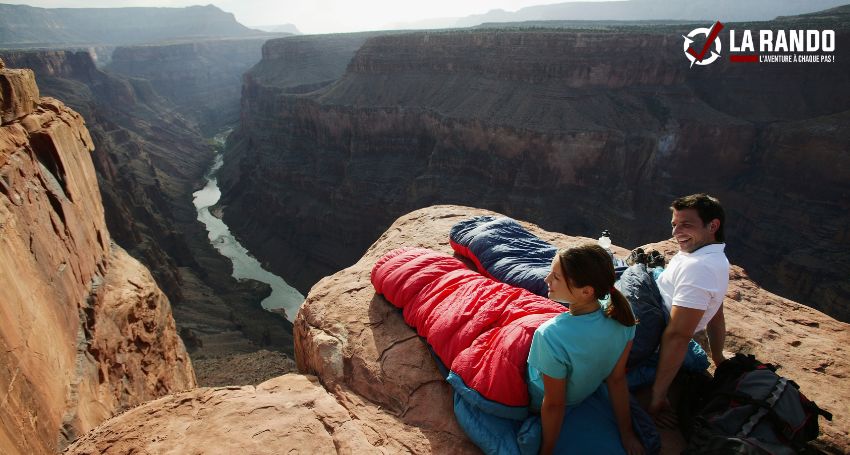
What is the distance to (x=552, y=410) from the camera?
3225 mm

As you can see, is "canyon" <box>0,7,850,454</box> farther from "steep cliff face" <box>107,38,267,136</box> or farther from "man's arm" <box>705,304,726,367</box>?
"steep cliff face" <box>107,38,267,136</box>

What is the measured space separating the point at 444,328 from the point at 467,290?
0.55 meters

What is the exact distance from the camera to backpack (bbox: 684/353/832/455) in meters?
3.17

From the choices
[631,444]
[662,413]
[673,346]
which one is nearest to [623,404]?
[631,444]

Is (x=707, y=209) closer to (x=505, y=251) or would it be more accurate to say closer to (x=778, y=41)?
(x=505, y=251)

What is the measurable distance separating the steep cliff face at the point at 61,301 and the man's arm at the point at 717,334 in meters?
6.35

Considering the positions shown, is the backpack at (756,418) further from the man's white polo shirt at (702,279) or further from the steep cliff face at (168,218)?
the steep cliff face at (168,218)

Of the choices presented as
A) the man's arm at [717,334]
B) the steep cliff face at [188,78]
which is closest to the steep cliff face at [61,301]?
the man's arm at [717,334]

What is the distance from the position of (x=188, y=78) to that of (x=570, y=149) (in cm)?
9673

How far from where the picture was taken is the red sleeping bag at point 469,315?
3.72 metres

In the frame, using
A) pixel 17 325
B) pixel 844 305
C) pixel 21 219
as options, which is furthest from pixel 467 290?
pixel 844 305

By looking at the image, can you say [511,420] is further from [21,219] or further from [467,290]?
[21,219]

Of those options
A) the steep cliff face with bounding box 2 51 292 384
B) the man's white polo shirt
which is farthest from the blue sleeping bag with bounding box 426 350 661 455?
the steep cliff face with bounding box 2 51 292 384

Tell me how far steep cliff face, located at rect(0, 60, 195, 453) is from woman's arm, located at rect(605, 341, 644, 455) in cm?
480
